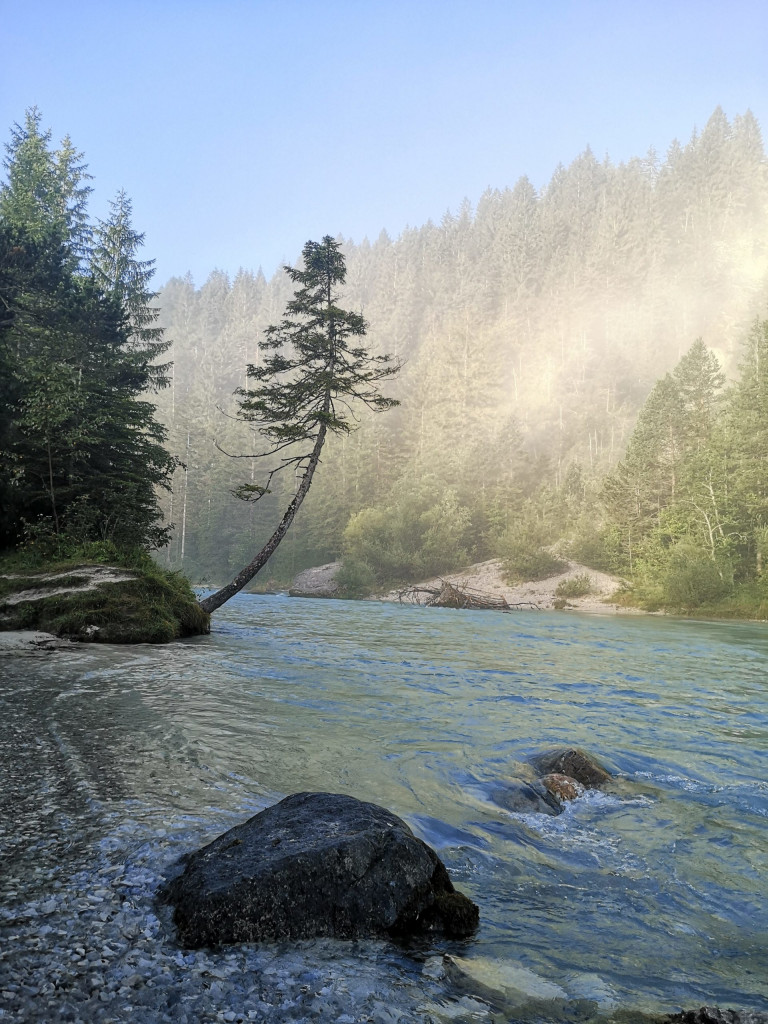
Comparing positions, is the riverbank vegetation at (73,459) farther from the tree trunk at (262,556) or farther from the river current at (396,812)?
the river current at (396,812)

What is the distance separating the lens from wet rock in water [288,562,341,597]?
48994 mm

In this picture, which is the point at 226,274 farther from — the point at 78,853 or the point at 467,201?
Answer: the point at 78,853

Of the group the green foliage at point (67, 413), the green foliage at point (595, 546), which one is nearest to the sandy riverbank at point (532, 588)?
the green foliage at point (595, 546)

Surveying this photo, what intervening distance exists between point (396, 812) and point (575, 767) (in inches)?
85.4

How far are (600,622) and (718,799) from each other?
24.3 meters

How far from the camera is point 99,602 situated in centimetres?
1335

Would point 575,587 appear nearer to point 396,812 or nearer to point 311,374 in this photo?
point 311,374

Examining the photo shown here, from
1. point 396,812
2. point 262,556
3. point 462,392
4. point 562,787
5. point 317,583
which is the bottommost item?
point 317,583

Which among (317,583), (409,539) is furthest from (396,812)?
(409,539)

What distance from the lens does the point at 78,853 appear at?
322 cm

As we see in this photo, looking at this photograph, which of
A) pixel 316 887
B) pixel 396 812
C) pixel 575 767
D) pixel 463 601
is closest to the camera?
pixel 316 887

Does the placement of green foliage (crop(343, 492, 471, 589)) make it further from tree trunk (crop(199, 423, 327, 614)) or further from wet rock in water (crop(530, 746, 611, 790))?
wet rock in water (crop(530, 746, 611, 790))

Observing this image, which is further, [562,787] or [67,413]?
[67,413]

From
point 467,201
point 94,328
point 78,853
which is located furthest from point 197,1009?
point 467,201
